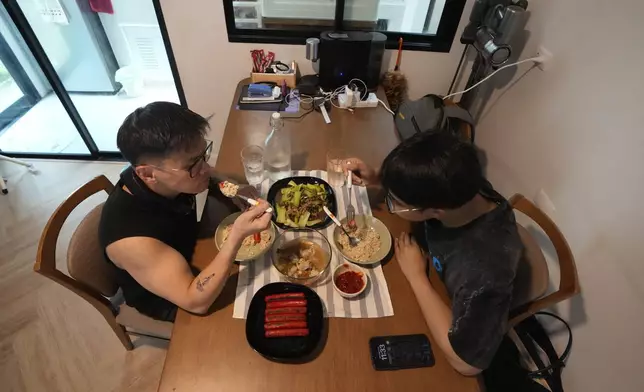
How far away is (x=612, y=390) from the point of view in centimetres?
122

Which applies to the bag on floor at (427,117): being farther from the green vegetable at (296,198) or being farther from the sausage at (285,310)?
the sausage at (285,310)

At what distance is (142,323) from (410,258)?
1060mm

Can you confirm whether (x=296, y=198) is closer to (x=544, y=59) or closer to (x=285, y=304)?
(x=285, y=304)

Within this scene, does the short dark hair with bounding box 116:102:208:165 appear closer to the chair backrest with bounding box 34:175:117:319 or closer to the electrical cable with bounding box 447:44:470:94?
the chair backrest with bounding box 34:175:117:319

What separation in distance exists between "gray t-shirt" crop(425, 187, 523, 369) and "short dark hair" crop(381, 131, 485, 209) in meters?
0.13

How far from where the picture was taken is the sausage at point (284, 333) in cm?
96

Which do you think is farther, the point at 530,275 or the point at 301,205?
the point at 301,205

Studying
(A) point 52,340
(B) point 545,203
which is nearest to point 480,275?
(B) point 545,203

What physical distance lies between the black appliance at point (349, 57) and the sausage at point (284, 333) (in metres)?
1.49

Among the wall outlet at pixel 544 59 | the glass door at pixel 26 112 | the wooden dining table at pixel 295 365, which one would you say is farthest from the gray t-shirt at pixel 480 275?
the glass door at pixel 26 112

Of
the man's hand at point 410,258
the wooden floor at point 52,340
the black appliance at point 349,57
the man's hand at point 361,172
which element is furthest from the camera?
the black appliance at point 349,57

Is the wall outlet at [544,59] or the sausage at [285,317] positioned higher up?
the wall outlet at [544,59]

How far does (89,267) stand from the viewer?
1217mm

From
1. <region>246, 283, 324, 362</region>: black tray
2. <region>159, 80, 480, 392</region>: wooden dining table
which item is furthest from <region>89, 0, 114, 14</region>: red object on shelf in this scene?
<region>246, 283, 324, 362</region>: black tray
